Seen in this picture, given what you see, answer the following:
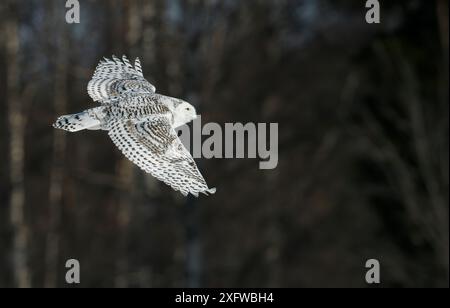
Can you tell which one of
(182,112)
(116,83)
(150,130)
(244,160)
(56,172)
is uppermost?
(56,172)

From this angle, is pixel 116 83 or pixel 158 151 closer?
pixel 158 151

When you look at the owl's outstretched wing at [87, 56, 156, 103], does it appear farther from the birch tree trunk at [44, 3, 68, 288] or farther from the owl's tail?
the birch tree trunk at [44, 3, 68, 288]

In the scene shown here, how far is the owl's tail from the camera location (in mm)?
5633

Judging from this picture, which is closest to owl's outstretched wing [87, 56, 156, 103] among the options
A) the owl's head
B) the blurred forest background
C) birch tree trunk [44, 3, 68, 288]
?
the owl's head

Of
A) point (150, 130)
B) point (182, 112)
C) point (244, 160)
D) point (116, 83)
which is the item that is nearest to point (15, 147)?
point (244, 160)

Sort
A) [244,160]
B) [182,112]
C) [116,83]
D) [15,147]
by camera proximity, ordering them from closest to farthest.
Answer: [182,112]
[116,83]
[244,160]
[15,147]

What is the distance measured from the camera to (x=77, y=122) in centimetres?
566

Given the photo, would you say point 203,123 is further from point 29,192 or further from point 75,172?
point 29,192

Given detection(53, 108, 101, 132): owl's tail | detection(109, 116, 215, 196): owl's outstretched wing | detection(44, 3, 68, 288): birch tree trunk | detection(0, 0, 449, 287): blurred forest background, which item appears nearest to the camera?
detection(109, 116, 215, 196): owl's outstretched wing

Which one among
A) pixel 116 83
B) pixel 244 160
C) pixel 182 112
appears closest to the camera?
pixel 182 112

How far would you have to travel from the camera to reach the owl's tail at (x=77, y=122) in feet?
18.5

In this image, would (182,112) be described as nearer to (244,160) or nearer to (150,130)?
(150,130)

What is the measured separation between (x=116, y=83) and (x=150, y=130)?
3.39 ft

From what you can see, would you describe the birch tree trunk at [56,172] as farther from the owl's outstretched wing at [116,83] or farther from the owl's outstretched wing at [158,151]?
the owl's outstretched wing at [158,151]
